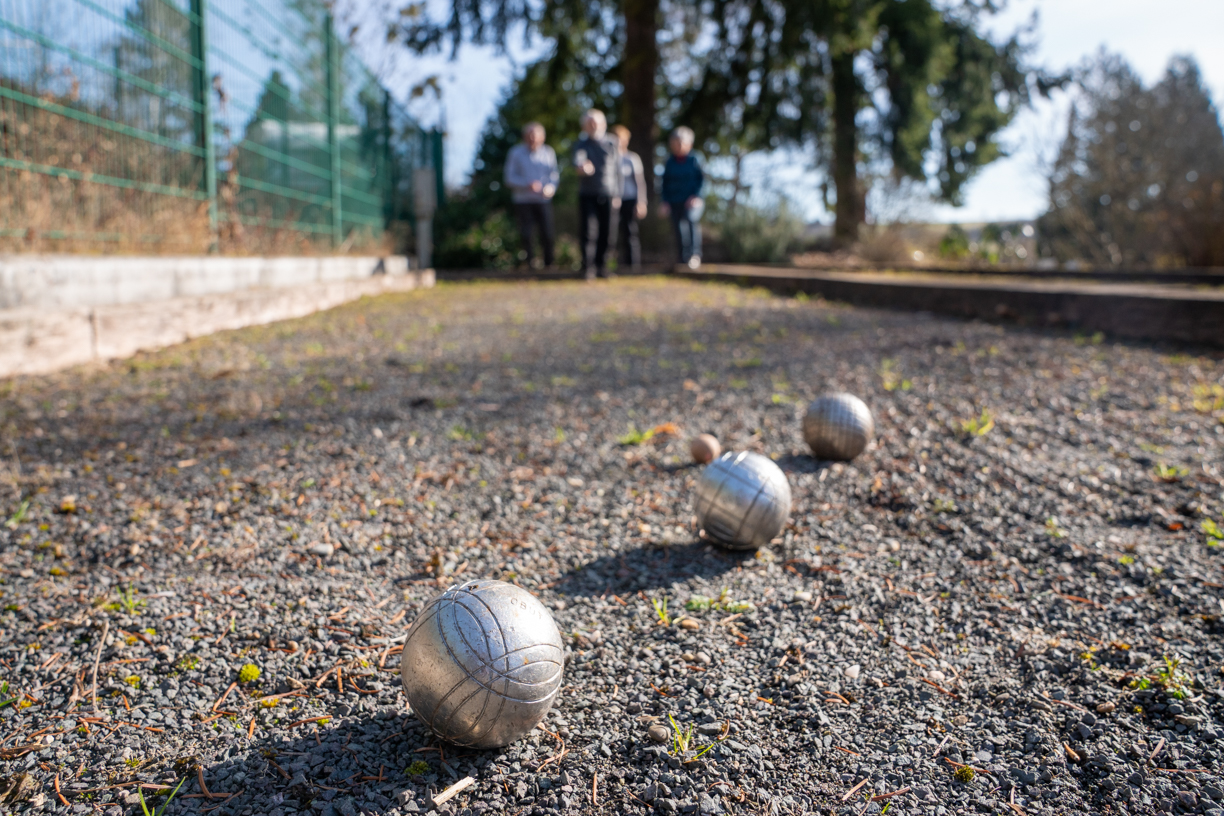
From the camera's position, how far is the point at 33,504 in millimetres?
2744

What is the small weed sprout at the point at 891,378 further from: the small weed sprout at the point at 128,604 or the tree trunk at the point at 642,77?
the tree trunk at the point at 642,77

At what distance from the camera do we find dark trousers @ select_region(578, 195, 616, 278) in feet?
41.0

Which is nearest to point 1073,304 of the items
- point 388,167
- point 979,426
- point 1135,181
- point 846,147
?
point 979,426

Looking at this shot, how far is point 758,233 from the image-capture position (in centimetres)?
1759

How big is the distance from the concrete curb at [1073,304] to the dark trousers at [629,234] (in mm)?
5786

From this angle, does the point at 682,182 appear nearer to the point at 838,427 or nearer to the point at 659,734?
the point at 838,427

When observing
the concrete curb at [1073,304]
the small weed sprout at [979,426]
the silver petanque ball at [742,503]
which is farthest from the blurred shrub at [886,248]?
the silver petanque ball at [742,503]

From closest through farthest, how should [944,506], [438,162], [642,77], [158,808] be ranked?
[158,808], [944,506], [438,162], [642,77]

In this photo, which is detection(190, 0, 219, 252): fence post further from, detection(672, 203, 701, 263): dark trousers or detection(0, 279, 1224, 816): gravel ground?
detection(672, 203, 701, 263): dark trousers

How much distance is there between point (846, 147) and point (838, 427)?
55.8ft

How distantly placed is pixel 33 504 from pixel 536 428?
6.45ft

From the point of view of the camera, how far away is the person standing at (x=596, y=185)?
1206 cm

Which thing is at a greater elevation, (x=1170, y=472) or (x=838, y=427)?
(x=838, y=427)

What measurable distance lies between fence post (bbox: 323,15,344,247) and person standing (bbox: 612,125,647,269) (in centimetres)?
428
